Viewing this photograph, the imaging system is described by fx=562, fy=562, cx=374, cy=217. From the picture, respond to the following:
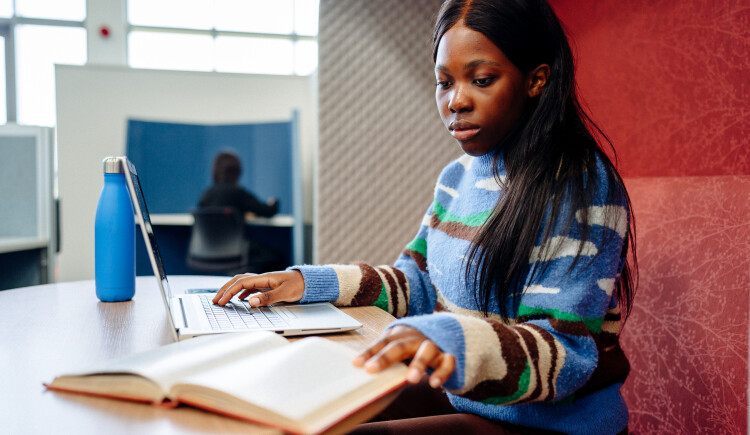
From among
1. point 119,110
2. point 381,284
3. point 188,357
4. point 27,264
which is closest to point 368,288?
point 381,284

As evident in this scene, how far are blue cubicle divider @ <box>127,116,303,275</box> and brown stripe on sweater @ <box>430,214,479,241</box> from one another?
2547 millimetres

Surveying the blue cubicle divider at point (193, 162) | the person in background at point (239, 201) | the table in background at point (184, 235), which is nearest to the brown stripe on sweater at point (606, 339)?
the person in background at point (239, 201)

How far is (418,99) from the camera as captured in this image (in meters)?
2.30

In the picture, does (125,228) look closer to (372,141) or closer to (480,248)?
(480,248)

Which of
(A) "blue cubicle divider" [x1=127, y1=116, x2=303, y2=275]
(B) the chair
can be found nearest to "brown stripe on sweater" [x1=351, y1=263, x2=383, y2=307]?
(B) the chair

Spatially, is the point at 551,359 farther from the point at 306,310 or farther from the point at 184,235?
the point at 184,235

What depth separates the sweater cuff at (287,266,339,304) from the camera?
0.92m

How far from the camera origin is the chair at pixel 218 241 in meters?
3.05

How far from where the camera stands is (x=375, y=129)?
2258 mm

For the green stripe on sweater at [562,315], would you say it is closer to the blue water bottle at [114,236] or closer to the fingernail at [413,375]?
the fingernail at [413,375]

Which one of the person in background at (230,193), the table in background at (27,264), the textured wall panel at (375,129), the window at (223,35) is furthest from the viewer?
the window at (223,35)

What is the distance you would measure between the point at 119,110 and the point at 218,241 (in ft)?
4.18

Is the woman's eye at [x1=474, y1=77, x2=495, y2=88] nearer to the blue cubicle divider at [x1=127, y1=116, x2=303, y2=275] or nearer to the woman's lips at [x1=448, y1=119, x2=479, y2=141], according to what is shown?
A: the woman's lips at [x1=448, y1=119, x2=479, y2=141]

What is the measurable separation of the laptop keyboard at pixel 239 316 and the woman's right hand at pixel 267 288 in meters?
0.01
